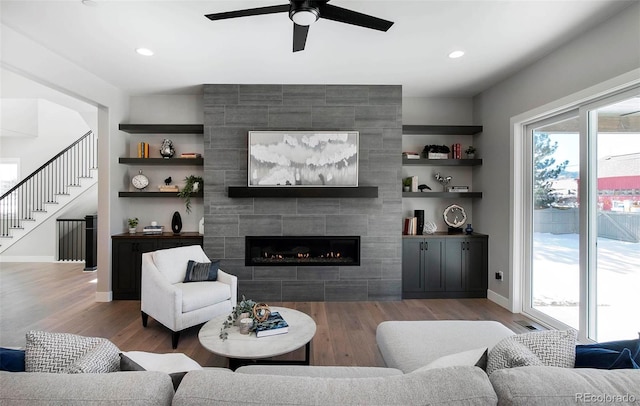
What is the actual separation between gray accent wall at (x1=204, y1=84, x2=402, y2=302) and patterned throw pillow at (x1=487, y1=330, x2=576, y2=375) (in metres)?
2.85

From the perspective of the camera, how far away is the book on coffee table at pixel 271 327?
7.15ft

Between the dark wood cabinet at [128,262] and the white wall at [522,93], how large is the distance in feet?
14.1

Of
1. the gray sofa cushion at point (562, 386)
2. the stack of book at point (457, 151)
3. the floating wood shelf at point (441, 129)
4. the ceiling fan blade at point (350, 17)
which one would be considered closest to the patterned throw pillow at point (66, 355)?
the gray sofa cushion at point (562, 386)

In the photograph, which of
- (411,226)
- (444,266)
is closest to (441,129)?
(411,226)

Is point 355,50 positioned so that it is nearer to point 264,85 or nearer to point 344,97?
point 344,97

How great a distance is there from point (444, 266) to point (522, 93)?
233 cm

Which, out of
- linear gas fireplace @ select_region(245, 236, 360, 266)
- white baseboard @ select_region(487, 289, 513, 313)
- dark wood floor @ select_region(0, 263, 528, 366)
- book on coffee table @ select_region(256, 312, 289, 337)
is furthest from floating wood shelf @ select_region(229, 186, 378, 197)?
white baseboard @ select_region(487, 289, 513, 313)

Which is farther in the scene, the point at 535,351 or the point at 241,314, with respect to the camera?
the point at 241,314

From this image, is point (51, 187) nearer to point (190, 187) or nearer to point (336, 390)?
point (190, 187)

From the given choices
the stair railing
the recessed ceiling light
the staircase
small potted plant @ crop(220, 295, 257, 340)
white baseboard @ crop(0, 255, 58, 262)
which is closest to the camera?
small potted plant @ crop(220, 295, 257, 340)

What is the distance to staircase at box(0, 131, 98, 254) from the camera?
6559 millimetres

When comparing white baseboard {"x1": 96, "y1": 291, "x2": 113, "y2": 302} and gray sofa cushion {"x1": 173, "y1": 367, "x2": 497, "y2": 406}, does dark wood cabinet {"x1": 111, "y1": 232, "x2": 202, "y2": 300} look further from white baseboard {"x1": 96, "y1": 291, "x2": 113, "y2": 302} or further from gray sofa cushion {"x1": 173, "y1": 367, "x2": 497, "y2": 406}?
gray sofa cushion {"x1": 173, "y1": 367, "x2": 497, "y2": 406}

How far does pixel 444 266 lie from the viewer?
13.8 feet

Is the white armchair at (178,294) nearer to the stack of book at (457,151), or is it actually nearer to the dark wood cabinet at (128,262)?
the dark wood cabinet at (128,262)
